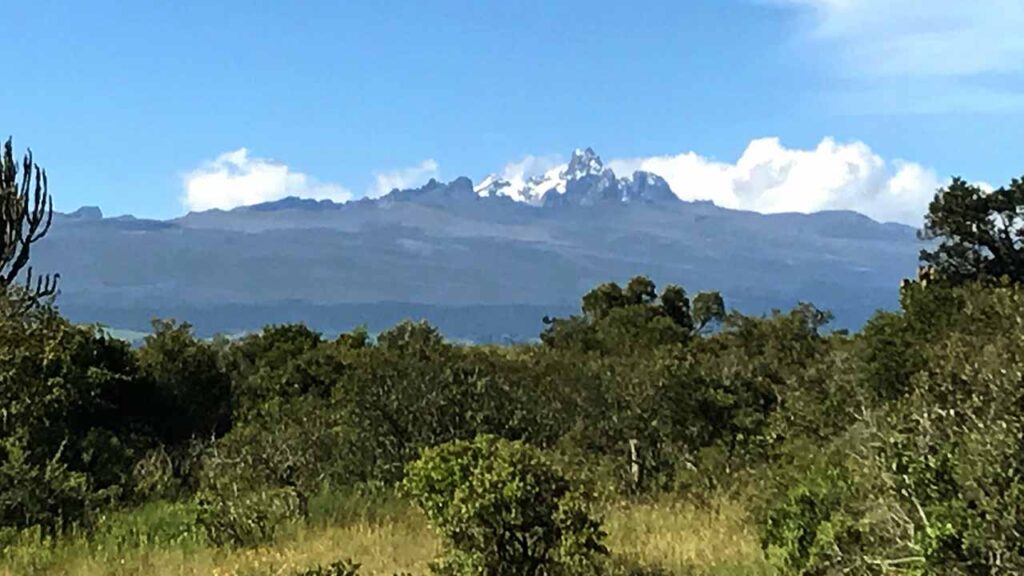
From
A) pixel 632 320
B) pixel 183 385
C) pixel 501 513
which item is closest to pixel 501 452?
pixel 501 513

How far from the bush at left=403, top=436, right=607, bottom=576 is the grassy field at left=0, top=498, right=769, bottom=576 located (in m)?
1.10

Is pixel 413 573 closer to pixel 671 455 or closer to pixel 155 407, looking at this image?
pixel 671 455

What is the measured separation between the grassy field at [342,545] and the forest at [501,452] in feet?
0.13

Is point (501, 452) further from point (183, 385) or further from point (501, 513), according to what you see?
point (183, 385)

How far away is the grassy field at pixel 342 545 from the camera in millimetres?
8750

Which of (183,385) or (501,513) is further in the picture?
(183,385)

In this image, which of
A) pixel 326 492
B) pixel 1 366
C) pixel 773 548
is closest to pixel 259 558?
pixel 326 492

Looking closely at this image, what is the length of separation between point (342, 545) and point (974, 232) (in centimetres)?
2583

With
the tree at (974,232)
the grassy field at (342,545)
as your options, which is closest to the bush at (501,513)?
the grassy field at (342,545)

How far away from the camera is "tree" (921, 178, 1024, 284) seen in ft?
103

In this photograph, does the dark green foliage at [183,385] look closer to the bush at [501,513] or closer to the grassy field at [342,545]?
the grassy field at [342,545]

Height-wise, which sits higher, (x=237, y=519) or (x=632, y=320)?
(x=632, y=320)

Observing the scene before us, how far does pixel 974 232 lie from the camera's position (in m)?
31.9

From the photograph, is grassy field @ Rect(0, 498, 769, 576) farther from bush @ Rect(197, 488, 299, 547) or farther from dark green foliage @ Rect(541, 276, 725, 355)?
dark green foliage @ Rect(541, 276, 725, 355)
